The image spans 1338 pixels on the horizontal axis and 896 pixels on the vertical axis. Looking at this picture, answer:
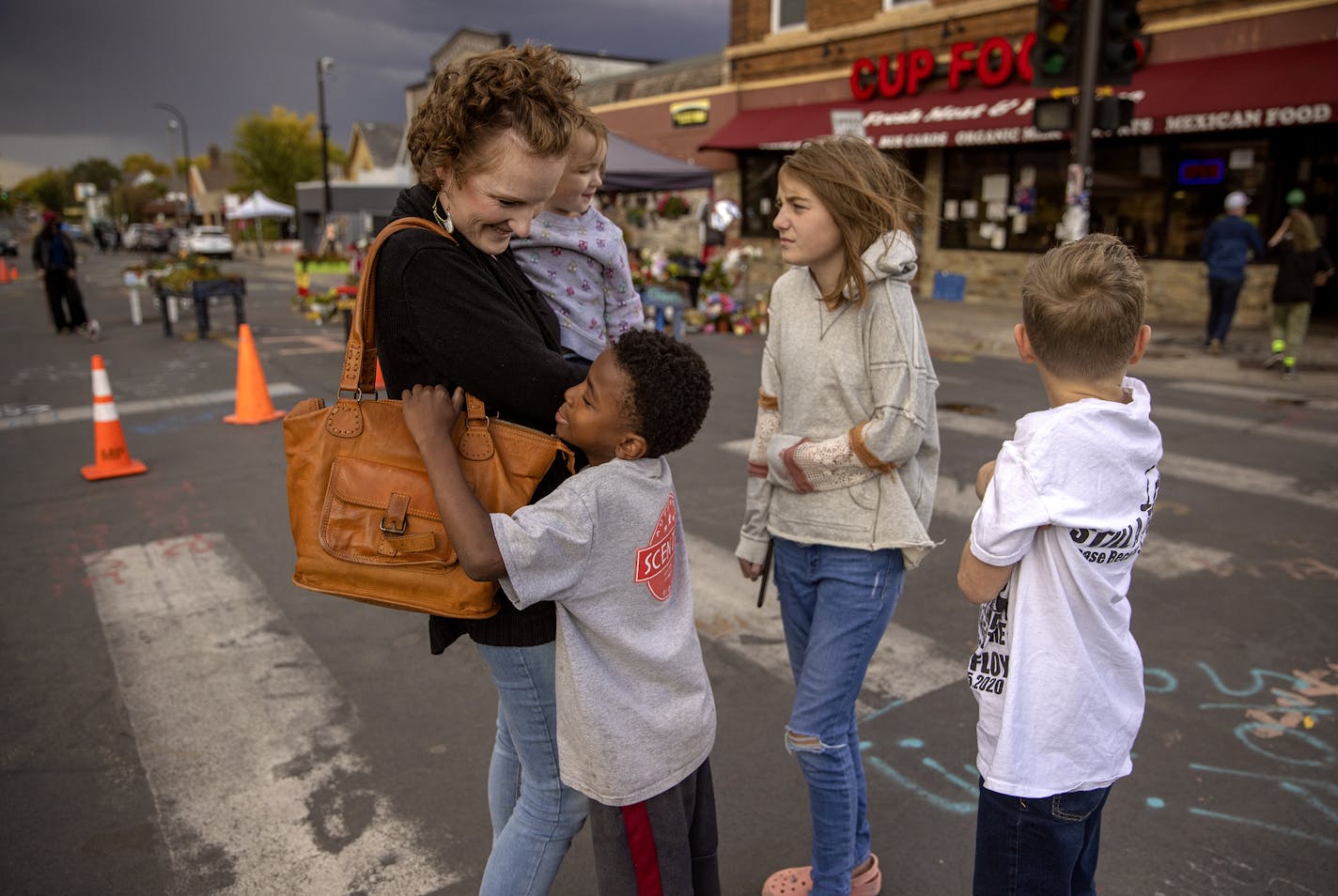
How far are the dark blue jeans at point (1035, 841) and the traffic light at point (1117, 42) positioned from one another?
972cm

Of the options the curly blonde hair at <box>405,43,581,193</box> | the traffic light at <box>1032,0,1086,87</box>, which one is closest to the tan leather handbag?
the curly blonde hair at <box>405,43,581,193</box>

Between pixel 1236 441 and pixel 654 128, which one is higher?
pixel 654 128

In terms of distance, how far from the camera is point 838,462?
2.34 metres

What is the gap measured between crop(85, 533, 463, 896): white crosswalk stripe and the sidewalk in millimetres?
10329

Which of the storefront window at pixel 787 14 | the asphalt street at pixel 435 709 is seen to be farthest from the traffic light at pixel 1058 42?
the storefront window at pixel 787 14

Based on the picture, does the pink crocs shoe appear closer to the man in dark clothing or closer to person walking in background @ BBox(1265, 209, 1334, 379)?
person walking in background @ BBox(1265, 209, 1334, 379)

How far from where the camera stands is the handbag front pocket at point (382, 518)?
1694 mm

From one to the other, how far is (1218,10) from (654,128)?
15.5 meters

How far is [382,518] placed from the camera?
1.70 meters

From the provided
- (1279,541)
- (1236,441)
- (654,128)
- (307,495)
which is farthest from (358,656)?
(654,128)

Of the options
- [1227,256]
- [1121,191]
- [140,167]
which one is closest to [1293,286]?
[1227,256]

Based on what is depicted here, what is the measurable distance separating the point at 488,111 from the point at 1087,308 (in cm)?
115

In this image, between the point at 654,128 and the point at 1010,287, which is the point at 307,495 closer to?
the point at 1010,287

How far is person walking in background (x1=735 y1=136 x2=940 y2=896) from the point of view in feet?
7.57
